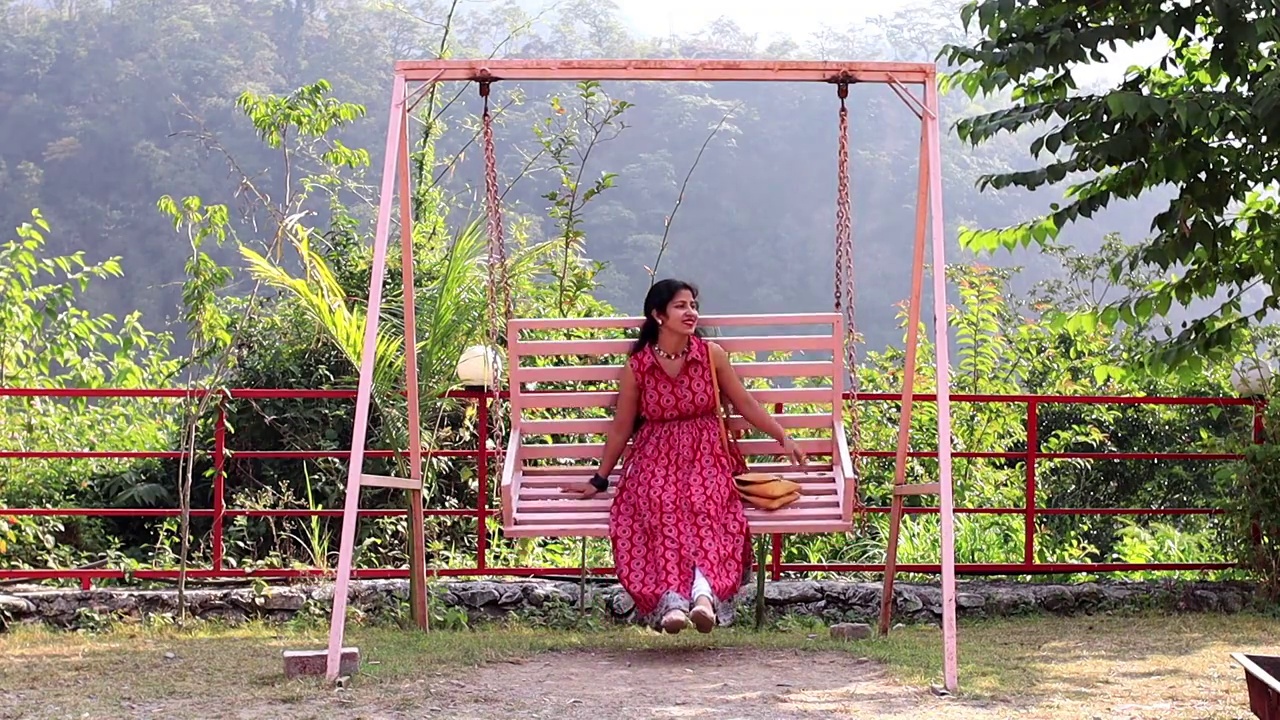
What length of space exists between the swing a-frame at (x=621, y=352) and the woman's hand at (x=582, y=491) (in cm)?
5

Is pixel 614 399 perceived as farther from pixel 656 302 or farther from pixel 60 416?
pixel 60 416

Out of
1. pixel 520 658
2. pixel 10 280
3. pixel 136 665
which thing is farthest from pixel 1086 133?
pixel 10 280

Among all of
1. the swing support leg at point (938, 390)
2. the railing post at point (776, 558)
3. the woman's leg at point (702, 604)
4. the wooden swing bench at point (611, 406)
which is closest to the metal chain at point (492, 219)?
the wooden swing bench at point (611, 406)

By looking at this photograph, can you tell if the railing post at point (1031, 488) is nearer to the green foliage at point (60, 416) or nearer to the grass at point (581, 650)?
the grass at point (581, 650)

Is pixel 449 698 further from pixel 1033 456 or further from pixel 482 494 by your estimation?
pixel 1033 456

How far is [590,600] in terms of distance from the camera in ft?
20.3

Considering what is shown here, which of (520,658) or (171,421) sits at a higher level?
(171,421)

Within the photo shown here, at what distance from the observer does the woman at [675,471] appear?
496 cm

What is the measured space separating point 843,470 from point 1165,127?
1.73 m

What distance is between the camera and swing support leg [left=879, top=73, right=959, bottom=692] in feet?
13.9

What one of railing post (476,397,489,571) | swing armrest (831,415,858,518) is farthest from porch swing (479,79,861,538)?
railing post (476,397,489,571)

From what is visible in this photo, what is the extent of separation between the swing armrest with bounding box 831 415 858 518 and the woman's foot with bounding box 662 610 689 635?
72 cm

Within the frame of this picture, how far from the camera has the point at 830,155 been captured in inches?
864

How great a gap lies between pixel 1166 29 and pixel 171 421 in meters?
5.96
